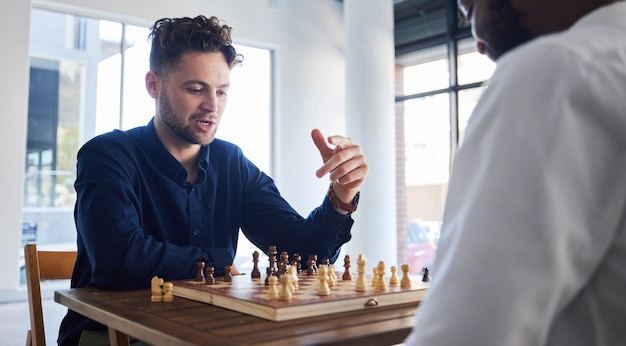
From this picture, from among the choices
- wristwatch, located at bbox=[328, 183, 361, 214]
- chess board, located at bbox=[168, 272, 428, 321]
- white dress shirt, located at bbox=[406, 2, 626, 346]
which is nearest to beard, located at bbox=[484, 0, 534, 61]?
white dress shirt, located at bbox=[406, 2, 626, 346]

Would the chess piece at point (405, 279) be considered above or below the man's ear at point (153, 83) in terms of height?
below

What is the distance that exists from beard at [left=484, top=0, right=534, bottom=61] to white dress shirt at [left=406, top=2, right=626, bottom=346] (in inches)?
4.7

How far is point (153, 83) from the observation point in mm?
1964

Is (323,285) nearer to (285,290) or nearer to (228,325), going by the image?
(285,290)

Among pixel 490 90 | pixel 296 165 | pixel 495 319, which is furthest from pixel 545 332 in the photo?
pixel 296 165

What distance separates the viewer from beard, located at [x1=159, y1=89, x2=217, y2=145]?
1.84 metres

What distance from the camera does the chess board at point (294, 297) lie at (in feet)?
3.28

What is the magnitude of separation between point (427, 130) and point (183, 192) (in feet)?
20.0

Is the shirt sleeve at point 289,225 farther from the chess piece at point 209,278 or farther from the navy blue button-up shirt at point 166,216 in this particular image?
the chess piece at point 209,278

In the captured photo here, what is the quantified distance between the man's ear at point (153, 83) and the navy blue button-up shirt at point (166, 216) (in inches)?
6.6

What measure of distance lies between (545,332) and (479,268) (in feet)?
0.28

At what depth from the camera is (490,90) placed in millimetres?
578

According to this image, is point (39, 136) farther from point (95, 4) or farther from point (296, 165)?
point (296, 165)

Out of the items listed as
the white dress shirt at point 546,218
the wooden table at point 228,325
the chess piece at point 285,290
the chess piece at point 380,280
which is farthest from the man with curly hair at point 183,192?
the white dress shirt at point 546,218
